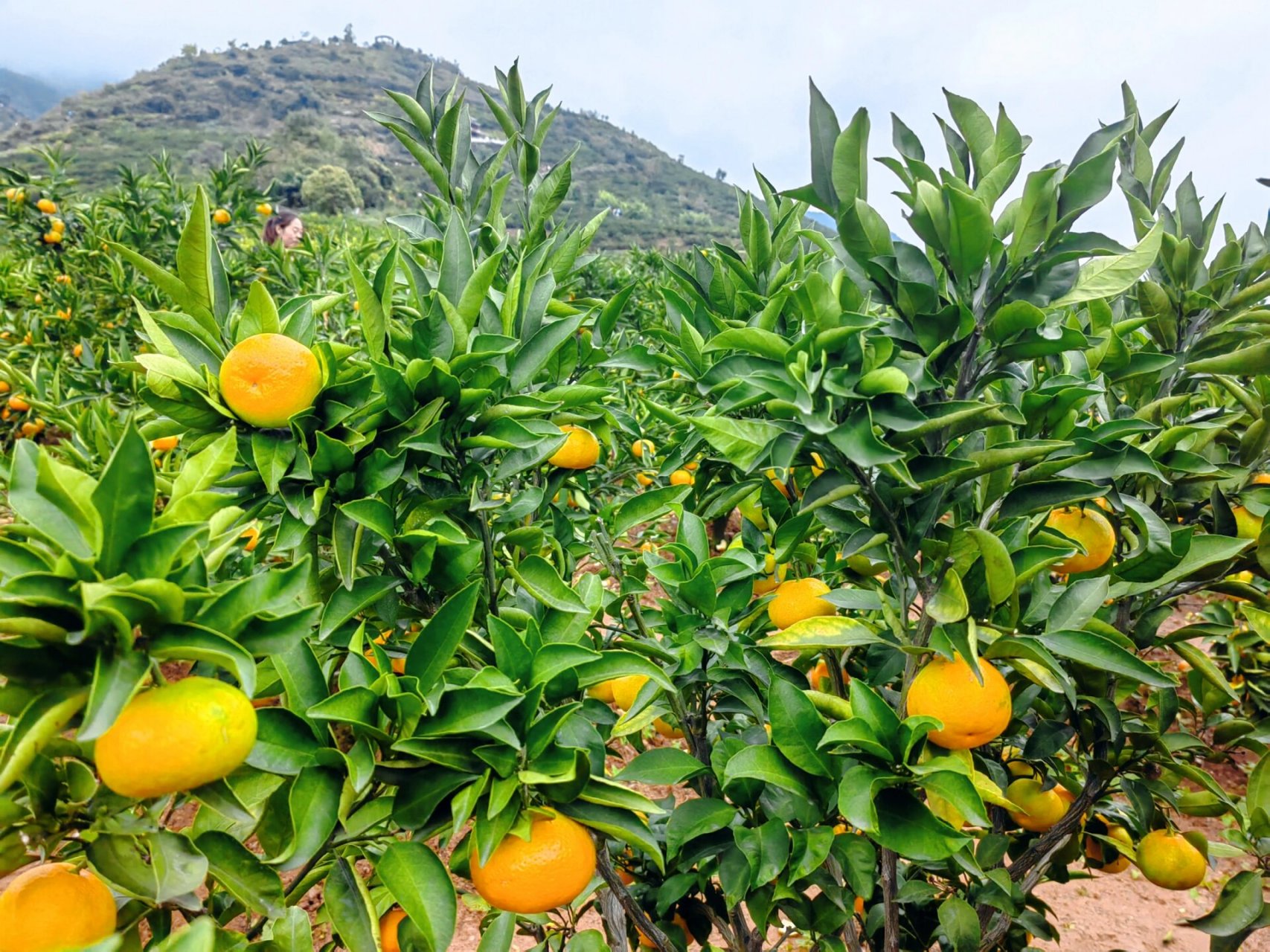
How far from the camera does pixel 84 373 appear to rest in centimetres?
279

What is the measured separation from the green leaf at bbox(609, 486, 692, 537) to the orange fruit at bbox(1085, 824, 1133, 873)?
3.70ft

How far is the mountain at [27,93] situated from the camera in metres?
110

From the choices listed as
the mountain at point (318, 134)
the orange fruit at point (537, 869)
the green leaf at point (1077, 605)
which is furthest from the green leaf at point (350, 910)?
the mountain at point (318, 134)

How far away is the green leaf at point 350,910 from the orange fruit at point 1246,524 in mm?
1271

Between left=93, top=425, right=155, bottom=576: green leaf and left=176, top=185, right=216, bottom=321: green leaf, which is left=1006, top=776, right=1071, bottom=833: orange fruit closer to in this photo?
left=93, top=425, right=155, bottom=576: green leaf

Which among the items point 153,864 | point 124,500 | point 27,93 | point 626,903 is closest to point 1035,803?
point 626,903

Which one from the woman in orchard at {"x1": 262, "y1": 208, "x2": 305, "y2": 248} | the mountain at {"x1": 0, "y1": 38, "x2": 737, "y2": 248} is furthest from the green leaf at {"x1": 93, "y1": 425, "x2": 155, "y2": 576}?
the mountain at {"x1": 0, "y1": 38, "x2": 737, "y2": 248}

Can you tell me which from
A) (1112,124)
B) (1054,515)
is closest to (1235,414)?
(1054,515)

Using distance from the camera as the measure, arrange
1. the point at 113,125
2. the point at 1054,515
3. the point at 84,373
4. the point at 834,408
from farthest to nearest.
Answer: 1. the point at 113,125
2. the point at 84,373
3. the point at 1054,515
4. the point at 834,408

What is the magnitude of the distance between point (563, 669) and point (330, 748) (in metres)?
0.23

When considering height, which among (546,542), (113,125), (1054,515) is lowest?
(546,542)

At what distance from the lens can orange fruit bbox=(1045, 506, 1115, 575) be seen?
103cm

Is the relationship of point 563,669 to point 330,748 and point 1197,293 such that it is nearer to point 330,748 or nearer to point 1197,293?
point 330,748

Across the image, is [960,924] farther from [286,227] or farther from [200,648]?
[286,227]
